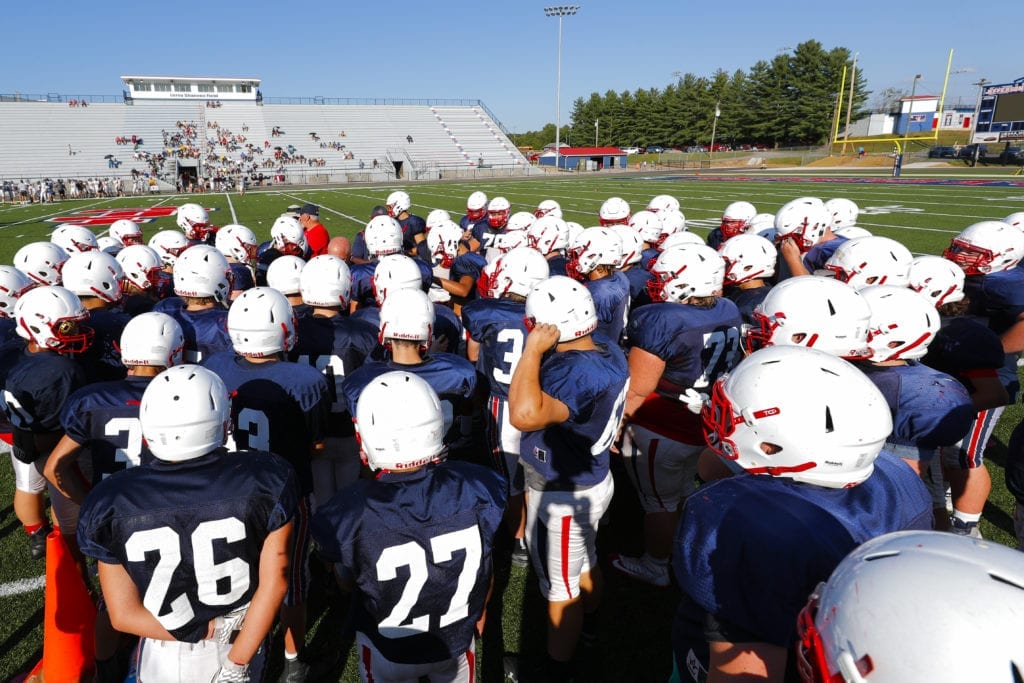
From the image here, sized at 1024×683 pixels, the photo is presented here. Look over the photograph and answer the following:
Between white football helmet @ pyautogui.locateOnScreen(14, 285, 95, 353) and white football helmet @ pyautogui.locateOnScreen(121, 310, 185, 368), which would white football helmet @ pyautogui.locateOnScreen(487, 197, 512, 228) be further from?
white football helmet @ pyautogui.locateOnScreen(121, 310, 185, 368)

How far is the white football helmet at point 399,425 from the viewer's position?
2342 mm

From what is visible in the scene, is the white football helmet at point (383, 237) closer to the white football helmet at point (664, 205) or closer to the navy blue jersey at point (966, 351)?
the white football helmet at point (664, 205)

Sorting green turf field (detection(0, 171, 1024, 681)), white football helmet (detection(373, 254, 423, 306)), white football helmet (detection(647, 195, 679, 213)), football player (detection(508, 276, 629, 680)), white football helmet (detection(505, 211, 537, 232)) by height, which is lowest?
green turf field (detection(0, 171, 1024, 681))

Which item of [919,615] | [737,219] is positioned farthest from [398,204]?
[919,615]

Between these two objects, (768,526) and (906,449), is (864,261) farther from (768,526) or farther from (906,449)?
(768,526)

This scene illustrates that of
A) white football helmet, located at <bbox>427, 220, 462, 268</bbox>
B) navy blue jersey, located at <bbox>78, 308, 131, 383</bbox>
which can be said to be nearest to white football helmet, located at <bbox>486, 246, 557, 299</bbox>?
navy blue jersey, located at <bbox>78, 308, 131, 383</bbox>

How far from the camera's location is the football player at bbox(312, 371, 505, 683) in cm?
234

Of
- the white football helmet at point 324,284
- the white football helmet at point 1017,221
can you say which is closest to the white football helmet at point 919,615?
the white football helmet at point 324,284

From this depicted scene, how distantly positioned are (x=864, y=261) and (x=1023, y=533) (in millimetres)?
2197

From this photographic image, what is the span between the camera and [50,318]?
3.83 meters

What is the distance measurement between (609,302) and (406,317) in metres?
2.29

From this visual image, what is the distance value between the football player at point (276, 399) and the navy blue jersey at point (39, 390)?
1.06 metres

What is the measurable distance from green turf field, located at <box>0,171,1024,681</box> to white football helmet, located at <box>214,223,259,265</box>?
3.20 m

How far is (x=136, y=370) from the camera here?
3398 mm
